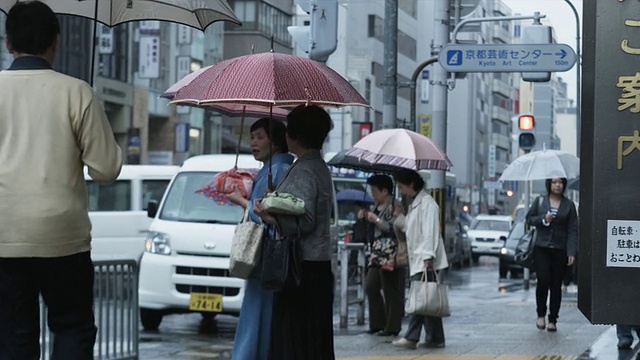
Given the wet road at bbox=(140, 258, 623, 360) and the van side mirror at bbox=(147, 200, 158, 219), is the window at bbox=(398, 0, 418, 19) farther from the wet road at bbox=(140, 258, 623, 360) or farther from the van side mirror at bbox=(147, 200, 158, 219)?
the van side mirror at bbox=(147, 200, 158, 219)

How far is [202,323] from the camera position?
14.8 metres

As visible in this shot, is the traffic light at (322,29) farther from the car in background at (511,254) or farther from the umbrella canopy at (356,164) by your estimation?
the car in background at (511,254)

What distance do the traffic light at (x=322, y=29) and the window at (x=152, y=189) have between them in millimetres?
7612

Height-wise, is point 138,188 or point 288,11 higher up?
point 288,11

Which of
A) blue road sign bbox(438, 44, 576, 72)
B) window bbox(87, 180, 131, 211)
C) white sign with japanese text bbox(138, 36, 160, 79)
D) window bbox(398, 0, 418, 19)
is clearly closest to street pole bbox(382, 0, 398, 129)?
blue road sign bbox(438, 44, 576, 72)

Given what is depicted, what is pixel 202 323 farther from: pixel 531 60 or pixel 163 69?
pixel 163 69

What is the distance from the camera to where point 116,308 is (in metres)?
8.81

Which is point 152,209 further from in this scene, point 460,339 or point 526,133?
point 526,133

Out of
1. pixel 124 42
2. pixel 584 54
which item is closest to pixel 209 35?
pixel 124 42

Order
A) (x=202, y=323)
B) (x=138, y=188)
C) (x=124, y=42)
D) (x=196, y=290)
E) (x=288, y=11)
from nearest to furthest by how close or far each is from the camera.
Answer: (x=196, y=290)
(x=202, y=323)
(x=138, y=188)
(x=124, y=42)
(x=288, y=11)

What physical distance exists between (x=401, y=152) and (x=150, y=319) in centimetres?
345

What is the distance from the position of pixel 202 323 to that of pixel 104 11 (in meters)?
7.74

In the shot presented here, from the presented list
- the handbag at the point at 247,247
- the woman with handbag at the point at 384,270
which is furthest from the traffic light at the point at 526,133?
the handbag at the point at 247,247

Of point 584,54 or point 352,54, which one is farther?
point 352,54
